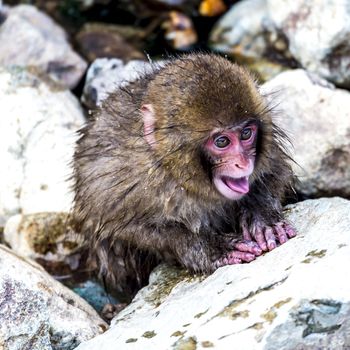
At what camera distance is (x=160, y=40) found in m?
9.26

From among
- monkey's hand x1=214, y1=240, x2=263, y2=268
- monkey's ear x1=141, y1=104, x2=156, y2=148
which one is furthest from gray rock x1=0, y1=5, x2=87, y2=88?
monkey's hand x1=214, y1=240, x2=263, y2=268

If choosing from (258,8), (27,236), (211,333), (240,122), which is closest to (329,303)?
(211,333)

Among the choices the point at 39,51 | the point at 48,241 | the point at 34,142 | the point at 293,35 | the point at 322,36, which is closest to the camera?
the point at 48,241

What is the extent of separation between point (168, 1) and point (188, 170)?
16.1ft

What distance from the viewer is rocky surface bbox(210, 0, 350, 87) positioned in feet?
25.3

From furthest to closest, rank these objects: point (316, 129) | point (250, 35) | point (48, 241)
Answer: point (250, 35)
point (316, 129)
point (48, 241)

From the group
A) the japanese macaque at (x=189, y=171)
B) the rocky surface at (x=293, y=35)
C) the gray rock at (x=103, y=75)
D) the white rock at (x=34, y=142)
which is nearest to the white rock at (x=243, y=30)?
the rocky surface at (x=293, y=35)

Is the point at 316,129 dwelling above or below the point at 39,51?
below

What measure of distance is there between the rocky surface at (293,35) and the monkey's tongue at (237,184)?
10.2ft

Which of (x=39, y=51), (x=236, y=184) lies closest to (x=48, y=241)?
(x=236, y=184)

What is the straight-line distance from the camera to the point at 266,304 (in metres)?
4.08

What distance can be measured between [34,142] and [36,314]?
7.92 ft

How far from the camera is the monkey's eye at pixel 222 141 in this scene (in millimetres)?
4785

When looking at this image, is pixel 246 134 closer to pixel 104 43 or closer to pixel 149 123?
pixel 149 123
